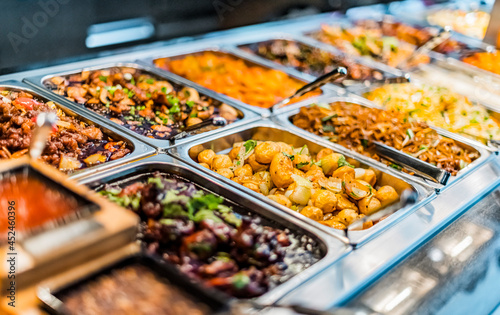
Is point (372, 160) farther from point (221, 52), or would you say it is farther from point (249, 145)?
point (221, 52)

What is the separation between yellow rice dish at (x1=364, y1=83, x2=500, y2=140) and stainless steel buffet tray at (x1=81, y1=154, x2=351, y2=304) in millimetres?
1556

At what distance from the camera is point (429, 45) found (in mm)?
4484

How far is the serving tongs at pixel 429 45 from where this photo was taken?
4211 millimetres

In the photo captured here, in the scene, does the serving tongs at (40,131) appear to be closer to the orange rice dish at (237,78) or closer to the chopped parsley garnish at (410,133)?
the orange rice dish at (237,78)

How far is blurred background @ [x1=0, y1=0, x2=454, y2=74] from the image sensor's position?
2.90m

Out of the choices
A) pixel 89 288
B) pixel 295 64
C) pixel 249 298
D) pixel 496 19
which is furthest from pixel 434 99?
pixel 89 288

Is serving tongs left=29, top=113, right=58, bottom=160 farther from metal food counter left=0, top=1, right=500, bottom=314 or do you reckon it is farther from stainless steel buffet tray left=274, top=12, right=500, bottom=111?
stainless steel buffet tray left=274, top=12, right=500, bottom=111

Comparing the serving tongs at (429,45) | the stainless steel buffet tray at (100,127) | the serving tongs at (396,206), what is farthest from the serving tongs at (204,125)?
the serving tongs at (429,45)

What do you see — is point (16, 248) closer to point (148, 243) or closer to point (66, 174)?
point (148, 243)

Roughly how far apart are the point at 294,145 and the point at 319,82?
43 cm

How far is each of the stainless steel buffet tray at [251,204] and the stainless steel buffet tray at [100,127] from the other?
0.04m

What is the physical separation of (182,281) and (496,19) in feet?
13.9

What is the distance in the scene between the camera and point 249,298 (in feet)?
5.26

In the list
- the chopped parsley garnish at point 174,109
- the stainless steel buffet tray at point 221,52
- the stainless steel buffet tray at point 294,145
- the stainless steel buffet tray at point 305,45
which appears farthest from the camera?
the stainless steel buffet tray at point 305,45
